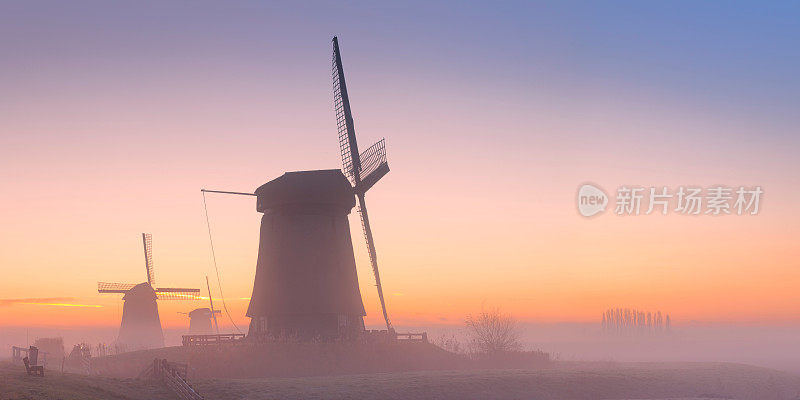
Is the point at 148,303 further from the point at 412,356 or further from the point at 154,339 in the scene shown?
the point at 412,356

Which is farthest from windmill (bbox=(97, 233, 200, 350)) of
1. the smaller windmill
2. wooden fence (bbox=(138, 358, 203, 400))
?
wooden fence (bbox=(138, 358, 203, 400))

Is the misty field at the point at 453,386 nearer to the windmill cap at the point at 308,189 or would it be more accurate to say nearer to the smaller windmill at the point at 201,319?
the windmill cap at the point at 308,189

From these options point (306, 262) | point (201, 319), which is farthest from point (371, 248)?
point (201, 319)

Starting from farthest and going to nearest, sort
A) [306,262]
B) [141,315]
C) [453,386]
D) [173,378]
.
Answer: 1. [141,315]
2. [306,262]
3. [453,386]
4. [173,378]

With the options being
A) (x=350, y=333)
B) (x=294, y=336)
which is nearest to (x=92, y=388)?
(x=294, y=336)

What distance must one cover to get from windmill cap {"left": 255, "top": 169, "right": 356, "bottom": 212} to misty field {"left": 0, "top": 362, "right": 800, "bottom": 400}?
39.1ft

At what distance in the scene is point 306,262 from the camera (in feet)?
145

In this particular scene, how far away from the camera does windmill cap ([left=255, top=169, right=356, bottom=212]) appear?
4472 centimetres

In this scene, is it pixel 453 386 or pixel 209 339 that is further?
pixel 209 339

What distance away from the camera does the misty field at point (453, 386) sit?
27.4 m

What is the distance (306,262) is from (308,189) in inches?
Result: 179

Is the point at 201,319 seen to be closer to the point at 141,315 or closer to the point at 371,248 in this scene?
the point at 141,315

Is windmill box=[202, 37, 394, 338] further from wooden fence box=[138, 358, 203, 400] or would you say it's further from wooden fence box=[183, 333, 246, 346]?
wooden fence box=[138, 358, 203, 400]

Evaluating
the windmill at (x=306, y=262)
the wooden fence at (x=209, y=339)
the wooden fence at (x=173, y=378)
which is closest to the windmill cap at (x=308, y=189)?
the windmill at (x=306, y=262)
